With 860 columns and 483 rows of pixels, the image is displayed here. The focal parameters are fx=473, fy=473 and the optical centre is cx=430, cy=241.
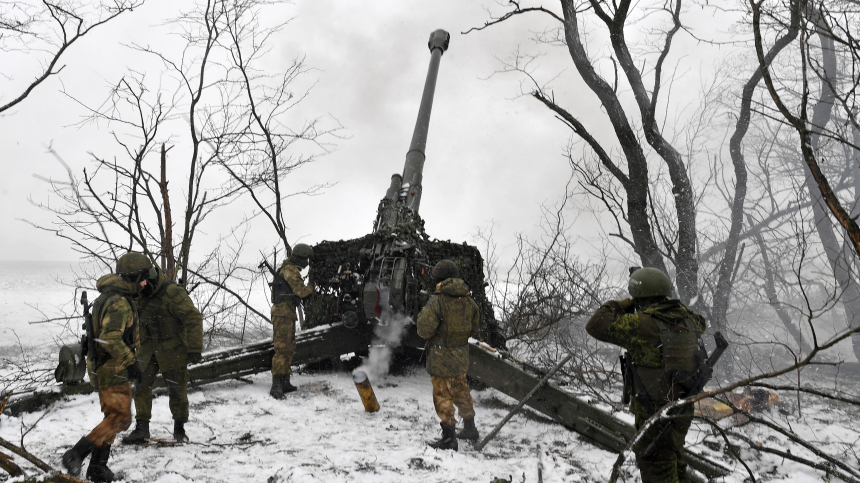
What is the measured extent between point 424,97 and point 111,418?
747 cm

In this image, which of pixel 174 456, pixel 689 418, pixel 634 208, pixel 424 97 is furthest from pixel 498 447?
pixel 424 97

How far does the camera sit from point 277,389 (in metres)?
5.91

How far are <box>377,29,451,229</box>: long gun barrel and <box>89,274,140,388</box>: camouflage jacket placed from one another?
4.08 meters

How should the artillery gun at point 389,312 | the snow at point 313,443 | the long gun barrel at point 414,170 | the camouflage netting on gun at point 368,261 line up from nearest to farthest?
the snow at point 313,443, the artillery gun at point 389,312, the camouflage netting on gun at point 368,261, the long gun barrel at point 414,170

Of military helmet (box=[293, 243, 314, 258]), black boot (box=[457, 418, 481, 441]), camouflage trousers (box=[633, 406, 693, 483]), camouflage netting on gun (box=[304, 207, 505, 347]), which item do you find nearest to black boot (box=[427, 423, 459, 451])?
black boot (box=[457, 418, 481, 441])

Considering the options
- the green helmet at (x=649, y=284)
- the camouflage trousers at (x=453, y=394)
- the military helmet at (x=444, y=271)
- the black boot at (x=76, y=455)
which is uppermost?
the green helmet at (x=649, y=284)

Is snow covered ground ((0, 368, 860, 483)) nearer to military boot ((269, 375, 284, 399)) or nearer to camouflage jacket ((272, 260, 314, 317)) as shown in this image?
military boot ((269, 375, 284, 399))

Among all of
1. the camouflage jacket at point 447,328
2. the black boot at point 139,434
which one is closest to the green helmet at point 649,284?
the camouflage jacket at point 447,328

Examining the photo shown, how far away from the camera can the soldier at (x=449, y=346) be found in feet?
15.5

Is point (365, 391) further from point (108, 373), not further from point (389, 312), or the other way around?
point (108, 373)

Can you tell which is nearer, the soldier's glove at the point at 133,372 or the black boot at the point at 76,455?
the black boot at the point at 76,455

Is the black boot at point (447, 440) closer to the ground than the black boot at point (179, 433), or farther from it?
farther from it

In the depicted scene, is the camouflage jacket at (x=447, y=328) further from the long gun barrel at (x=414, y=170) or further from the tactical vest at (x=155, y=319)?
the long gun barrel at (x=414, y=170)

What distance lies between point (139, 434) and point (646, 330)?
4377 millimetres
